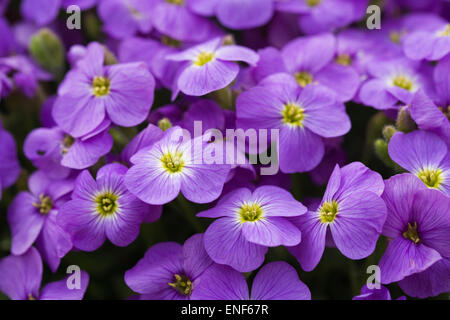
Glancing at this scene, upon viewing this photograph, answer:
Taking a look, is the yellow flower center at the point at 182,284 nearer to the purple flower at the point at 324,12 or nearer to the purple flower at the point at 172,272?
the purple flower at the point at 172,272

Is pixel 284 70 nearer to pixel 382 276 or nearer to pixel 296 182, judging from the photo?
pixel 296 182

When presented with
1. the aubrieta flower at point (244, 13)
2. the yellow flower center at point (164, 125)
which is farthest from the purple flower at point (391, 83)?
the yellow flower center at point (164, 125)

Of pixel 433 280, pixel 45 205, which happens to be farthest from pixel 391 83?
pixel 45 205

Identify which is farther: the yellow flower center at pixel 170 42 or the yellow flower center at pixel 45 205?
the yellow flower center at pixel 170 42

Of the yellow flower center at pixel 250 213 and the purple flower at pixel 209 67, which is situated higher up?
the purple flower at pixel 209 67

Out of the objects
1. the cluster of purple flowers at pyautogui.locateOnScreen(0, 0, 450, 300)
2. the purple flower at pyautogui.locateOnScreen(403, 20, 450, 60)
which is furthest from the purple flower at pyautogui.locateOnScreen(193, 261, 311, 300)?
the purple flower at pyautogui.locateOnScreen(403, 20, 450, 60)

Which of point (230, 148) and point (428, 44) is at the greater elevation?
point (428, 44)

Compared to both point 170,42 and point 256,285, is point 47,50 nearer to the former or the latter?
point 170,42
